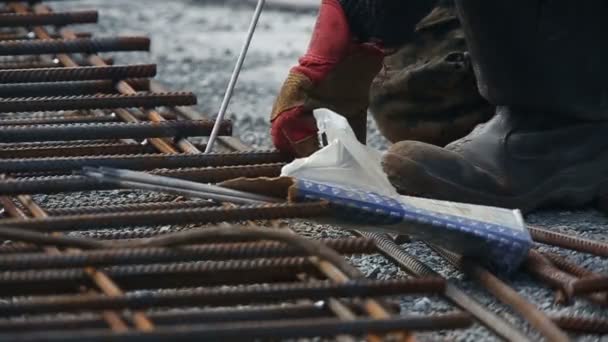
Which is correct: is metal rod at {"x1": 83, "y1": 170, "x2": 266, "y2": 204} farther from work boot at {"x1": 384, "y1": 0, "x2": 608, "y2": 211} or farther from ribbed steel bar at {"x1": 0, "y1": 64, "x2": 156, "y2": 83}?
ribbed steel bar at {"x1": 0, "y1": 64, "x2": 156, "y2": 83}

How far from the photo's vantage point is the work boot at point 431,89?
4.13 m

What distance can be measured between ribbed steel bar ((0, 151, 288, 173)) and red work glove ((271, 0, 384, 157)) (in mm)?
73

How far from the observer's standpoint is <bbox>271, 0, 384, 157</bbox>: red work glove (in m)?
3.61

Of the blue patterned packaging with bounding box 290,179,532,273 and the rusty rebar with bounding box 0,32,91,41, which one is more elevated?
the blue patterned packaging with bounding box 290,179,532,273

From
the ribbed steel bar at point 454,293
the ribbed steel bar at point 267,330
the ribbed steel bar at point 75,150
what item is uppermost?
the ribbed steel bar at point 267,330

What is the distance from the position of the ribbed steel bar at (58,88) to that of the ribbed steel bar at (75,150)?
0.19m

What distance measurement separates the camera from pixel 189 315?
2.43 m

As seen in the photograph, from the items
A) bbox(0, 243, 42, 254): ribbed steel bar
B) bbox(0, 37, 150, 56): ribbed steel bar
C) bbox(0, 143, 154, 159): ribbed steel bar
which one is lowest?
bbox(0, 143, 154, 159): ribbed steel bar

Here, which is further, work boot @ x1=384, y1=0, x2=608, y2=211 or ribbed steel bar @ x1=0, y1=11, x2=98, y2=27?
ribbed steel bar @ x1=0, y1=11, x2=98, y2=27

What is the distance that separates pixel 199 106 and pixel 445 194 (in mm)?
2227

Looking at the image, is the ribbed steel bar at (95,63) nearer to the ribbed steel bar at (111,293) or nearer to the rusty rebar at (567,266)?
the ribbed steel bar at (111,293)

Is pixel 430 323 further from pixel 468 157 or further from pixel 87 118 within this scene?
pixel 87 118

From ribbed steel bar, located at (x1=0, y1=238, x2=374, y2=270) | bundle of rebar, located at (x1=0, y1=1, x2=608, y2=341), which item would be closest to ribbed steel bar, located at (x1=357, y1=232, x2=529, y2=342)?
bundle of rebar, located at (x1=0, y1=1, x2=608, y2=341)

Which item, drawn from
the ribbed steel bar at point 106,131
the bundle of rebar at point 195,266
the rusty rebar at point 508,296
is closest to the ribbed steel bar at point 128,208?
the bundle of rebar at point 195,266
